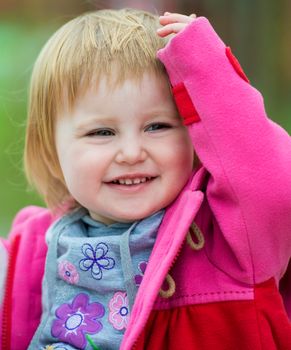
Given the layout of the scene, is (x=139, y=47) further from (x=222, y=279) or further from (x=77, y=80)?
(x=222, y=279)

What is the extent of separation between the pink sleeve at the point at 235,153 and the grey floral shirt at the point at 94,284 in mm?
167

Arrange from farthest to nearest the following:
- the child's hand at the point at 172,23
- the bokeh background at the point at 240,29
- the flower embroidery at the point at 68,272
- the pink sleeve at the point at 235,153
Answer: the bokeh background at the point at 240,29
the flower embroidery at the point at 68,272
the child's hand at the point at 172,23
the pink sleeve at the point at 235,153

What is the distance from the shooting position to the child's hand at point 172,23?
1.19 m

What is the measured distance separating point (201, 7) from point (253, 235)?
3.42 meters

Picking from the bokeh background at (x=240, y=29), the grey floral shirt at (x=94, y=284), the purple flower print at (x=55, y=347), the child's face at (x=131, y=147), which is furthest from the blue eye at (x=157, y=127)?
the bokeh background at (x=240, y=29)

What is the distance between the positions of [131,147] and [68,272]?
1.01 ft

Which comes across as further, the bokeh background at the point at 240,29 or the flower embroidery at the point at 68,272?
the bokeh background at the point at 240,29

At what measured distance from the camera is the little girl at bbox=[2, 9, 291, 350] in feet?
3.60

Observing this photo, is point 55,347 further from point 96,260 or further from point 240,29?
point 240,29

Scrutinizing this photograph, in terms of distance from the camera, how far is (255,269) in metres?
1.13

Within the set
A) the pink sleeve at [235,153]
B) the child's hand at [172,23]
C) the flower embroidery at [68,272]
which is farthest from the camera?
the flower embroidery at [68,272]

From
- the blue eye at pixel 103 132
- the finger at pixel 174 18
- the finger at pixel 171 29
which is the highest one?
the finger at pixel 174 18

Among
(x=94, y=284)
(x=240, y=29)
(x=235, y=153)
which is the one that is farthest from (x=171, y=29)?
(x=240, y=29)

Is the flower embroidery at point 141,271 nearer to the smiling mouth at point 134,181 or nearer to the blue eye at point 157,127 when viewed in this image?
the smiling mouth at point 134,181
